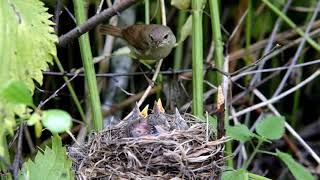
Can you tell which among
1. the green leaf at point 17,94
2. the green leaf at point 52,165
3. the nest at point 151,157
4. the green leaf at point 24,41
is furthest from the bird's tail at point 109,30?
the green leaf at point 17,94

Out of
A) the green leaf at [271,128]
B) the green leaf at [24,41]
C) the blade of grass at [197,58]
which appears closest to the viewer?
the green leaf at [24,41]

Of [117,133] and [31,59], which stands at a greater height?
[31,59]

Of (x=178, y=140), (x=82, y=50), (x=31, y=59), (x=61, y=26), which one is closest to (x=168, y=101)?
(x=61, y=26)

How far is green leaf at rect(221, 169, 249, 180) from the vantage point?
204cm

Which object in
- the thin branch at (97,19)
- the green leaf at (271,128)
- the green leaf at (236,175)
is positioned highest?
the thin branch at (97,19)

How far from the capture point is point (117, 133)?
2211 millimetres

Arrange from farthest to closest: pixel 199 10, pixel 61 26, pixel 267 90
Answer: pixel 267 90, pixel 61 26, pixel 199 10

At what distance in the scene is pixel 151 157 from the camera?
192 cm

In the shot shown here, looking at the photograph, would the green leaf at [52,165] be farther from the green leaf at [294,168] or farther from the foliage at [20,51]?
the green leaf at [294,168]

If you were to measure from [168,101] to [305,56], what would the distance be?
55.0 inches

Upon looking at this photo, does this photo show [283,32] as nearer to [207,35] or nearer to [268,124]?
[207,35]

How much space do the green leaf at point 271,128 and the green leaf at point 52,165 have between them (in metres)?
0.72

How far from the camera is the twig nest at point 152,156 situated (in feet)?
6.23

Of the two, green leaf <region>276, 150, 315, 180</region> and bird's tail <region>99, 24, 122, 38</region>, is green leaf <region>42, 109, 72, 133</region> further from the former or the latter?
bird's tail <region>99, 24, 122, 38</region>
